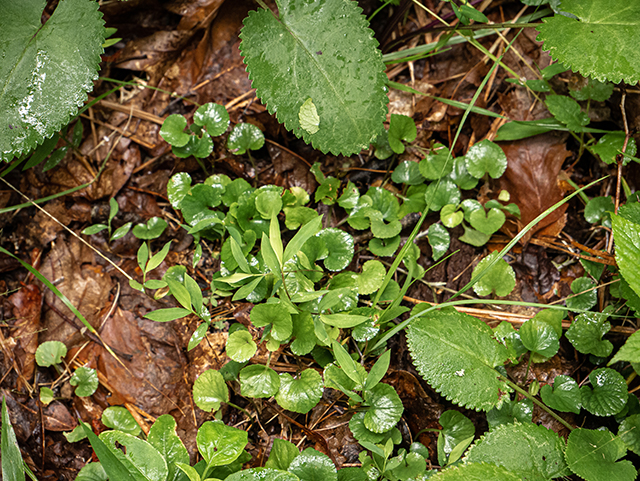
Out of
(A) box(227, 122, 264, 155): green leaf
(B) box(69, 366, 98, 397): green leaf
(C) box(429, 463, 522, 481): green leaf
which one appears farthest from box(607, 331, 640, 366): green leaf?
(B) box(69, 366, 98, 397): green leaf

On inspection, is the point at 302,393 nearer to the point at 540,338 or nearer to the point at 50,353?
the point at 540,338

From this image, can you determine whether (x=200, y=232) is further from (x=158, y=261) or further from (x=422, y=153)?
(x=422, y=153)

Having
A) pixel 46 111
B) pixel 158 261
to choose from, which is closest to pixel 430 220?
pixel 158 261

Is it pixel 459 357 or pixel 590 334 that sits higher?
pixel 459 357

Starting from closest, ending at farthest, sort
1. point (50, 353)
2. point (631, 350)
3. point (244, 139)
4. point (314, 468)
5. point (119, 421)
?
point (631, 350)
point (314, 468)
point (119, 421)
point (50, 353)
point (244, 139)

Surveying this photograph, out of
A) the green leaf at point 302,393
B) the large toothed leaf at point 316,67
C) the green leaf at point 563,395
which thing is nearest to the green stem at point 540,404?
the green leaf at point 563,395

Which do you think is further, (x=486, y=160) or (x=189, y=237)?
(x=189, y=237)

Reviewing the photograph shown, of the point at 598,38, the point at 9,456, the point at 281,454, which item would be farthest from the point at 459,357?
the point at 9,456
